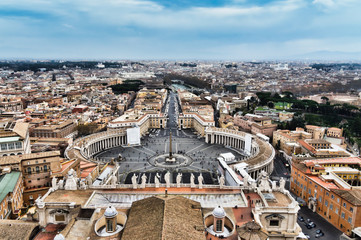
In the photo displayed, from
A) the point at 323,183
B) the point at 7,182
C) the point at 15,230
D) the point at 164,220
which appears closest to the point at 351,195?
the point at 323,183

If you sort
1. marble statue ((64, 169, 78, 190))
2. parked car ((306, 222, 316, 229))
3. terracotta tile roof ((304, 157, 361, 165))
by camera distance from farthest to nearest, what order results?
1. terracotta tile roof ((304, 157, 361, 165))
2. parked car ((306, 222, 316, 229))
3. marble statue ((64, 169, 78, 190))

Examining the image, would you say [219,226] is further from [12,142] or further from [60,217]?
[12,142]

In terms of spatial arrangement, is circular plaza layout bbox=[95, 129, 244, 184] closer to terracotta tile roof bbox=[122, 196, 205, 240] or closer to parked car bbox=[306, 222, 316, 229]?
parked car bbox=[306, 222, 316, 229]

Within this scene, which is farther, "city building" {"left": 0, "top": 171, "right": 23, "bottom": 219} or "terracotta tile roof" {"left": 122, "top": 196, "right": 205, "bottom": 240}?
"city building" {"left": 0, "top": 171, "right": 23, "bottom": 219}

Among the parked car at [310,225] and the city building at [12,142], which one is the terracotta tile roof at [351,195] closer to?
the parked car at [310,225]

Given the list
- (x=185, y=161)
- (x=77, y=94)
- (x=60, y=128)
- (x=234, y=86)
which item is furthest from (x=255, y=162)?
(x=234, y=86)

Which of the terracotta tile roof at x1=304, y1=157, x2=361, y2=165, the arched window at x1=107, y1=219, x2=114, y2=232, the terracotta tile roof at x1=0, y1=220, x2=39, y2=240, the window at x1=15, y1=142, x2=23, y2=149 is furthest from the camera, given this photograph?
the terracotta tile roof at x1=304, y1=157, x2=361, y2=165

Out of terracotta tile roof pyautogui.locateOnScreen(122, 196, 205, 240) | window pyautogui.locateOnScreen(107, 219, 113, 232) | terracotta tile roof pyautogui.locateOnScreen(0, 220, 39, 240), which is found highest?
terracotta tile roof pyautogui.locateOnScreen(122, 196, 205, 240)

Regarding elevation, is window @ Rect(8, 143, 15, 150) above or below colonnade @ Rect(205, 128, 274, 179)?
above

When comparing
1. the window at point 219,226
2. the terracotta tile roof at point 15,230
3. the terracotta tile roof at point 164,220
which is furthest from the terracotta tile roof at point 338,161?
the terracotta tile roof at point 15,230

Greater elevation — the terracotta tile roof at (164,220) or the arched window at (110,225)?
the terracotta tile roof at (164,220)

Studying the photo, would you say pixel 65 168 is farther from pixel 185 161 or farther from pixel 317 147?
pixel 317 147

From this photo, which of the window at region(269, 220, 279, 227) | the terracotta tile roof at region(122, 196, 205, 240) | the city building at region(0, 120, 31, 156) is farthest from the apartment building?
the city building at region(0, 120, 31, 156)
